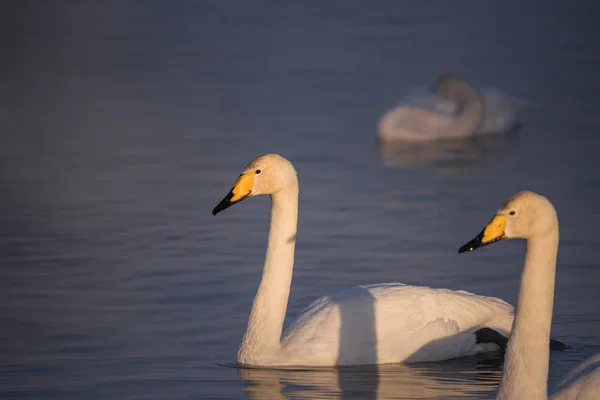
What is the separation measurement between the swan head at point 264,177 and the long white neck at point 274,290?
0.18ft

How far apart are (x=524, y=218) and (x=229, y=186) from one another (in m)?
7.53

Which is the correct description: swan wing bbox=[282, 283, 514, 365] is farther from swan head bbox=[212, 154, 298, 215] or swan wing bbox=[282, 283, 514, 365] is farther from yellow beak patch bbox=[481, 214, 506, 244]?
yellow beak patch bbox=[481, 214, 506, 244]

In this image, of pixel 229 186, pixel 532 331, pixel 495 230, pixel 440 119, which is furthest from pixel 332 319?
pixel 440 119

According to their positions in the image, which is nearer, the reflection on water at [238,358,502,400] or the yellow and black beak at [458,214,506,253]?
the yellow and black beak at [458,214,506,253]

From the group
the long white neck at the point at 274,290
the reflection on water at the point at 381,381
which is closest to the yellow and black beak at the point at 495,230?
the reflection on water at the point at 381,381

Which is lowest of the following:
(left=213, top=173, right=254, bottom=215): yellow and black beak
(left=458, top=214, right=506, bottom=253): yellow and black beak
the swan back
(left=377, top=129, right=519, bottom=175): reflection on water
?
(left=458, top=214, right=506, bottom=253): yellow and black beak

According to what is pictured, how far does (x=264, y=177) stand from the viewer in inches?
328

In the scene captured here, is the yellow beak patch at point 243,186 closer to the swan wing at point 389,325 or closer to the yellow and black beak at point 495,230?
the swan wing at point 389,325

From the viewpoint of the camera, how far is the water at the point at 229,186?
8.45 metres

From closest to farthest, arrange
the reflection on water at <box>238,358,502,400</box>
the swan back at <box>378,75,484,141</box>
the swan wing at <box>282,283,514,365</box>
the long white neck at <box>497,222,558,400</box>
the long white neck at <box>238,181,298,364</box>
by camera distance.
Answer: the long white neck at <box>497,222,558,400</box> → the reflection on water at <box>238,358,502,400</box> → the swan wing at <box>282,283,514,365</box> → the long white neck at <box>238,181,298,364</box> → the swan back at <box>378,75,484,141</box>

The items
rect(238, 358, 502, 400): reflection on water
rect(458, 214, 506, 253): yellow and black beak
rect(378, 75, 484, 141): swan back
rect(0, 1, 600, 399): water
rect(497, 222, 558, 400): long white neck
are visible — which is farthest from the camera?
rect(378, 75, 484, 141): swan back

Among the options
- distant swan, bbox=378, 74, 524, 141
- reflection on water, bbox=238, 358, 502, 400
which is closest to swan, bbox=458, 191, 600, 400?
reflection on water, bbox=238, 358, 502, 400

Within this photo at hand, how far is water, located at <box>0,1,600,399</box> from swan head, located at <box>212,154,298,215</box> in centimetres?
101

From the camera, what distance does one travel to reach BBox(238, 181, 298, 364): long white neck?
832 centimetres
